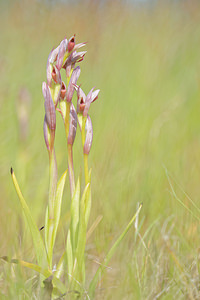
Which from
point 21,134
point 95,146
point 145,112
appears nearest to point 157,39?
point 145,112

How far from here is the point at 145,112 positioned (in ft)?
8.08

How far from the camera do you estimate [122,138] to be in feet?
7.05

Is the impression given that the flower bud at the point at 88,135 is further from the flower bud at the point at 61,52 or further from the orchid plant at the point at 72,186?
the flower bud at the point at 61,52

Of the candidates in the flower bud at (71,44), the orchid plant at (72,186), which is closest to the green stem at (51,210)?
the orchid plant at (72,186)

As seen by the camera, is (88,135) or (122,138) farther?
(122,138)

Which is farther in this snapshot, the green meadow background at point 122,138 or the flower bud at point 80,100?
the green meadow background at point 122,138

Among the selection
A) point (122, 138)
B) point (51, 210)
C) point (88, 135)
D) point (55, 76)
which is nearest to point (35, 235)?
point (51, 210)

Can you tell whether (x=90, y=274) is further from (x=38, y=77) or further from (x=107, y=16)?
(x=107, y=16)

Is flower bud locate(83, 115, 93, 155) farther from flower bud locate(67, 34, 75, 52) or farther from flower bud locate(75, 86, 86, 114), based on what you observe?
flower bud locate(67, 34, 75, 52)

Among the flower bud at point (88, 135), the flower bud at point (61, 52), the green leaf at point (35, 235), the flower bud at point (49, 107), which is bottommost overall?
the green leaf at point (35, 235)

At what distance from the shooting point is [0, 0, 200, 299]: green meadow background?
102 cm

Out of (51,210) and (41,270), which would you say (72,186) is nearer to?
(51,210)

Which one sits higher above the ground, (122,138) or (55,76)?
(55,76)

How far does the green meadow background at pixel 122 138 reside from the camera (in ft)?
3.34
